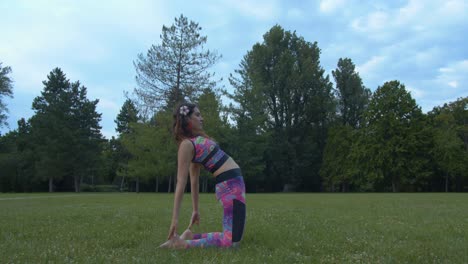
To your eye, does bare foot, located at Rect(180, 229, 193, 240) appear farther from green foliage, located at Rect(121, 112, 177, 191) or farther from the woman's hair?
green foliage, located at Rect(121, 112, 177, 191)

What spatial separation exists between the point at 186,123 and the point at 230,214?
1504 mm

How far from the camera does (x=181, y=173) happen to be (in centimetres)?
553

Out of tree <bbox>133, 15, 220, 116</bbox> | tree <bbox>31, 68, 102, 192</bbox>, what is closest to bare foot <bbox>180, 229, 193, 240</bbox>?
tree <bbox>133, 15, 220, 116</bbox>

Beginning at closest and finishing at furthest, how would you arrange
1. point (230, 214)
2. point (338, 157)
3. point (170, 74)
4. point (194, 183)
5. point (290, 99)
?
point (230, 214)
point (194, 183)
point (170, 74)
point (338, 157)
point (290, 99)

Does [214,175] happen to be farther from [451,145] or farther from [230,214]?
[451,145]

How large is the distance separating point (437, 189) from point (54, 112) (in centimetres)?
6102

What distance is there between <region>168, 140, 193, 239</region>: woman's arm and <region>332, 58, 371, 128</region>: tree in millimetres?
65808

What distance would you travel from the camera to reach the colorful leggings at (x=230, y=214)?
5723 millimetres

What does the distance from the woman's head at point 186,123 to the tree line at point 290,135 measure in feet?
135

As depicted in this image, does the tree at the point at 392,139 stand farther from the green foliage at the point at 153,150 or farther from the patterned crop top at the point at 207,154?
the patterned crop top at the point at 207,154

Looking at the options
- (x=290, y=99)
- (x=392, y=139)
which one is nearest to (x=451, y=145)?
(x=392, y=139)

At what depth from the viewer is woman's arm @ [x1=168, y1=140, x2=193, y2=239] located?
17.9 ft

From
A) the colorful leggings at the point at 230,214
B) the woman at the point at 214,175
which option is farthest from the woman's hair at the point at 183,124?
the colorful leggings at the point at 230,214

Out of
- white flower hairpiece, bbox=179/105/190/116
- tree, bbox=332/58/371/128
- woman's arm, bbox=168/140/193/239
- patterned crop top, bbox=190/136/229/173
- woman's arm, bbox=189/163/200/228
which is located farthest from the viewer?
tree, bbox=332/58/371/128
